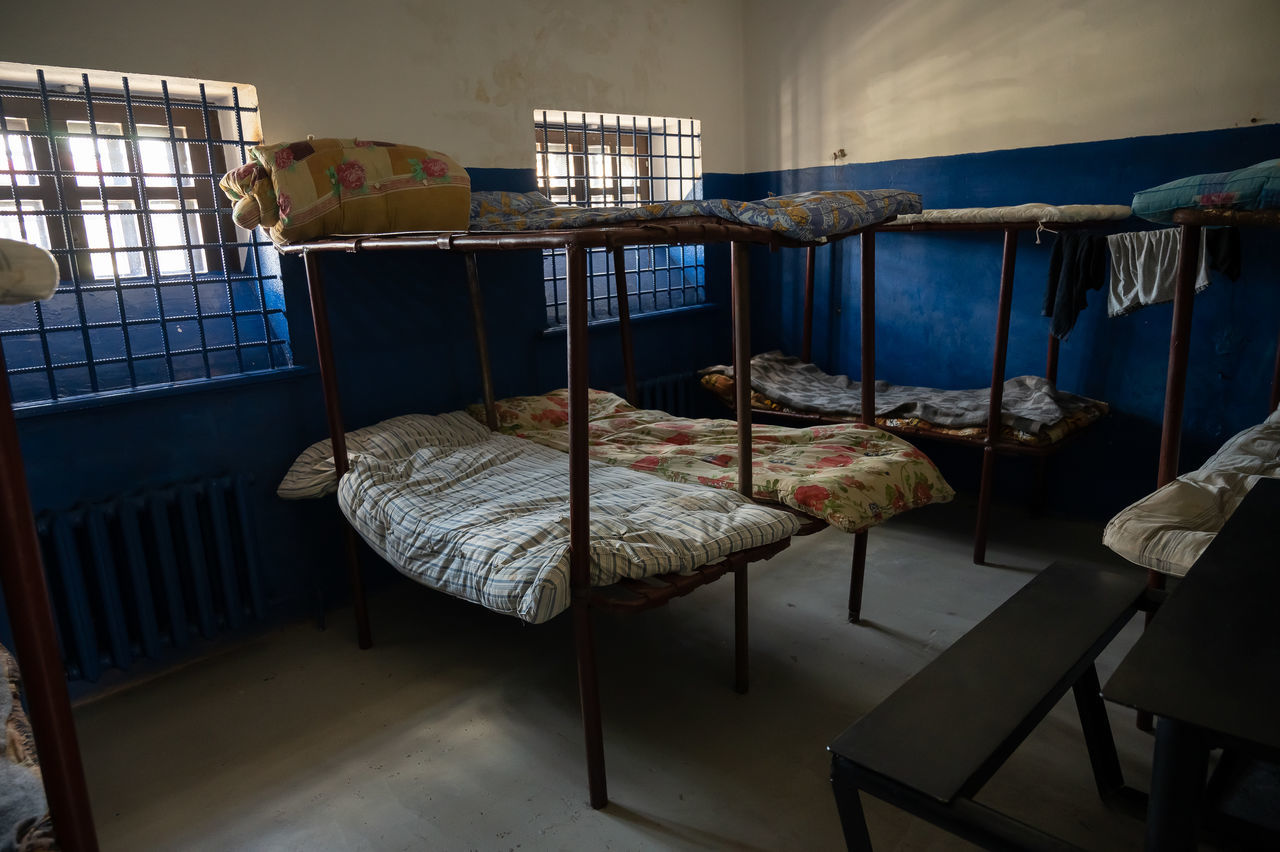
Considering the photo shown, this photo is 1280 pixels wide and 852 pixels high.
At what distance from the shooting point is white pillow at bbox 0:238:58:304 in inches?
33.9

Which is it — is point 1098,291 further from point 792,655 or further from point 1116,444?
point 792,655

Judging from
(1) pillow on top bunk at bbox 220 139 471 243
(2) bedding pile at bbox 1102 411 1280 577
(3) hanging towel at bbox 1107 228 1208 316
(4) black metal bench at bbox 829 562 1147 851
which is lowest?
(4) black metal bench at bbox 829 562 1147 851

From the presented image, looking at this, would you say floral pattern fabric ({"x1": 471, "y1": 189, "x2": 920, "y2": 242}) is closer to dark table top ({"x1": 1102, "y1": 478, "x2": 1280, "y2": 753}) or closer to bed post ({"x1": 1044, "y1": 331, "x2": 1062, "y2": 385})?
dark table top ({"x1": 1102, "y1": 478, "x2": 1280, "y2": 753})

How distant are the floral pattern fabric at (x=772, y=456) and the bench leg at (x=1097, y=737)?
77 centimetres

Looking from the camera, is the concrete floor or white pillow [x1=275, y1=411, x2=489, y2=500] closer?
the concrete floor

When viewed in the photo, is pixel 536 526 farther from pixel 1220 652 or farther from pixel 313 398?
pixel 1220 652

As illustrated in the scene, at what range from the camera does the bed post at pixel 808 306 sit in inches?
188

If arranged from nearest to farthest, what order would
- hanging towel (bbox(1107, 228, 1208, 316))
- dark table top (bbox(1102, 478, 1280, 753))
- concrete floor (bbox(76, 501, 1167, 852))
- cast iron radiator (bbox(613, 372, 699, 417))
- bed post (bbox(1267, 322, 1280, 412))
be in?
dark table top (bbox(1102, 478, 1280, 753)) → concrete floor (bbox(76, 501, 1167, 852)) → bed post (bbox(1267, 322, 1280, 412)) → hanging towel (bbox(1107, 228, 1208, 316)) → cast iron radiator (bbox(613, 372, 699, 417))

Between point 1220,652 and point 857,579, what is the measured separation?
1.75 meters

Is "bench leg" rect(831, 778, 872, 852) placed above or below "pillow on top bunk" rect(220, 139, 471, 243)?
below

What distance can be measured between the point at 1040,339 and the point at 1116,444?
620mm

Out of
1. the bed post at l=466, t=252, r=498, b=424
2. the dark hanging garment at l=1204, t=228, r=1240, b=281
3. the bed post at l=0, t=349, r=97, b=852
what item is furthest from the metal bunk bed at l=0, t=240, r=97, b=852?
the dark hanging garment at l=1204, t=228, r=1240, b=281

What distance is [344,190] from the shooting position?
280cm

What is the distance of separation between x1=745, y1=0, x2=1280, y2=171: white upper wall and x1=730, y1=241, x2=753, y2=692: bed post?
2357 mm
